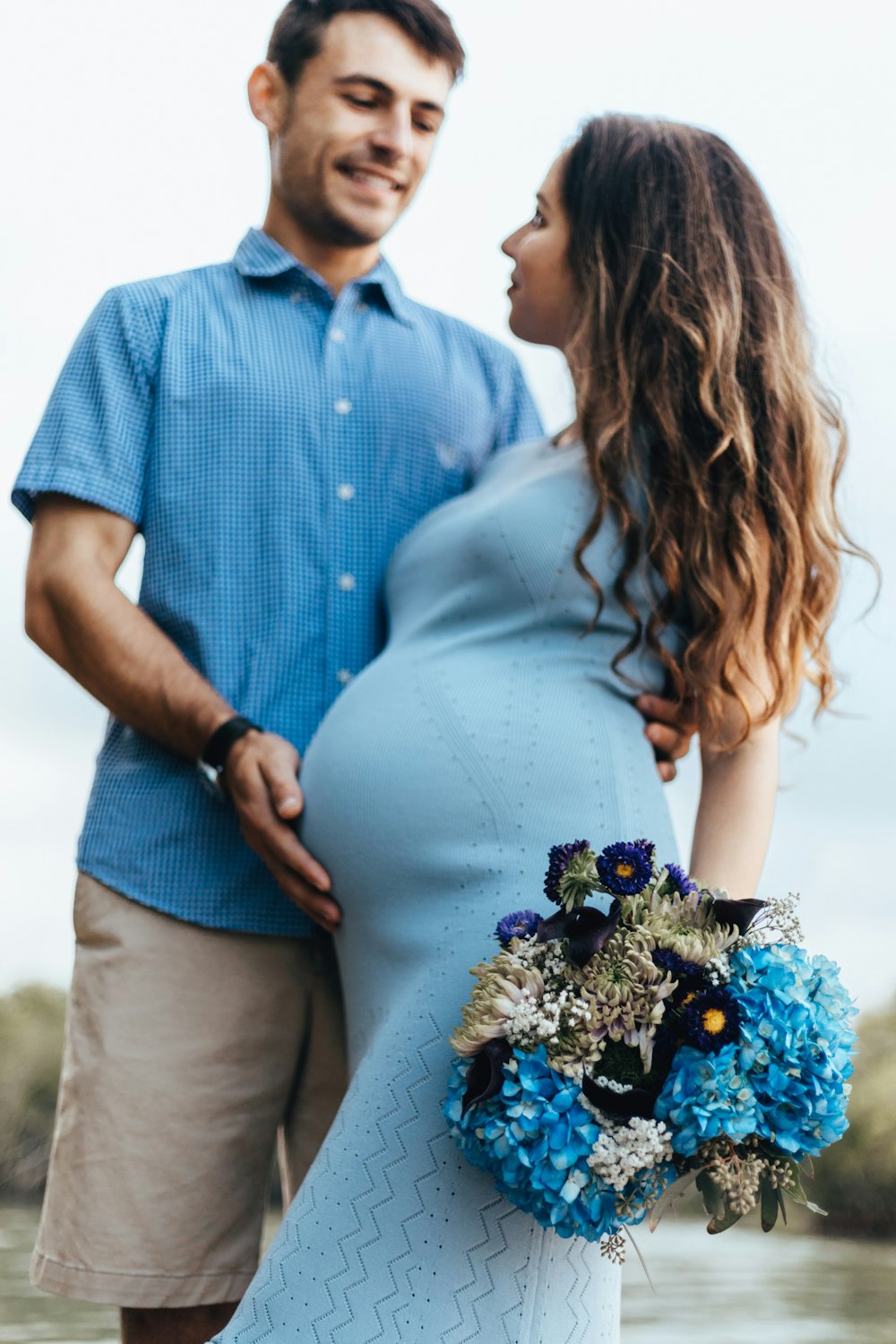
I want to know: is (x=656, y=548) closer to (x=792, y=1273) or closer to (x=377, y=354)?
(x=377, y=354)

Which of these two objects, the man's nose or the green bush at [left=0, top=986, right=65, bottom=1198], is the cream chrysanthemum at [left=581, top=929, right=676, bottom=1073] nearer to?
the man's nose

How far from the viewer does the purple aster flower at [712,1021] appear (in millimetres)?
1185

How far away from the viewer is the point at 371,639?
6.48 ft

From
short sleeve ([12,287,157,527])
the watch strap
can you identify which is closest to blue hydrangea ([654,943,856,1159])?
the watch strap

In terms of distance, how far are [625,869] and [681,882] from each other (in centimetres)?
7

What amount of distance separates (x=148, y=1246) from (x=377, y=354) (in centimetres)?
126

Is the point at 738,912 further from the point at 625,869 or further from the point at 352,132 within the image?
the point at 352,132

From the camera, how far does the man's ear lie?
2219 mm

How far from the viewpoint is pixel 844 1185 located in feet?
22.6

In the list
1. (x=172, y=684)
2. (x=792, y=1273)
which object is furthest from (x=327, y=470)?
(x=792, y=1273)

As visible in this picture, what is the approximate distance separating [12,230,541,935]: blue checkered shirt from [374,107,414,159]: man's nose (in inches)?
12.1

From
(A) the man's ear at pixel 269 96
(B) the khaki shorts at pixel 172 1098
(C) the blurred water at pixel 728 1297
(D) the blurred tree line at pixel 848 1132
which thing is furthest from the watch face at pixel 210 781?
(D) the blurred tree line at pixel 848 1132

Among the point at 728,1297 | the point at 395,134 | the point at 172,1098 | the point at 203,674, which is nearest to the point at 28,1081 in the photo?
the point at 728,1297

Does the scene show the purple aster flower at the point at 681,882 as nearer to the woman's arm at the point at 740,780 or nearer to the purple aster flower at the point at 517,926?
the purple aster flower at the point at 517,926
